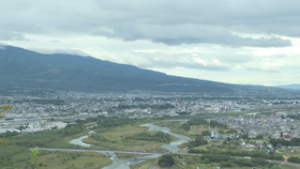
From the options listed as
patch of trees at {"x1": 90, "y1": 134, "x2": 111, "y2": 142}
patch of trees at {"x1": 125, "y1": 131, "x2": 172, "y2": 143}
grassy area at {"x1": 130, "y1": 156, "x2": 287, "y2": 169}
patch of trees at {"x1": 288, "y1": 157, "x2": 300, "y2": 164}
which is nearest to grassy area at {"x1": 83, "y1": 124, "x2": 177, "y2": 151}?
patch of trees at {"x1": 90, "y1": 134, "x2": 111, "y2": 142}

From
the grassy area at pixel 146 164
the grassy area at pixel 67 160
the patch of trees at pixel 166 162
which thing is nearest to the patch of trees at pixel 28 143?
the grassy area at pixel 67 160

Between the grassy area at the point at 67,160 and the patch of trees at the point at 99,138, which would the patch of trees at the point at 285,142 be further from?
the patch of trees at the point at 99,138

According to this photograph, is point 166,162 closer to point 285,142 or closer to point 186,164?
point 186,164

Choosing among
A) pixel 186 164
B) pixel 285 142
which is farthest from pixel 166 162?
pixel 285 142

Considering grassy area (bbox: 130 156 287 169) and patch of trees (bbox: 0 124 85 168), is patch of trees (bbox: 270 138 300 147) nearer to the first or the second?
grassy area (bbox: 130 156 287 169)

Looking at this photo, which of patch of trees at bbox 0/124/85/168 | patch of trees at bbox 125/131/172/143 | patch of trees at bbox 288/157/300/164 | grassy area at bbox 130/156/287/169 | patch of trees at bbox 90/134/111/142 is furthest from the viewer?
patch of trees at bbox 125/131/172/143

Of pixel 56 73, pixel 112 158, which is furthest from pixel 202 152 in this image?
pixel 56 73

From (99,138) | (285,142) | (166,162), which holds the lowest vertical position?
(99,138)

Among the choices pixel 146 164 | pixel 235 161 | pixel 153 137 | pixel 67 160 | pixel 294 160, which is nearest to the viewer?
pixel 294 160

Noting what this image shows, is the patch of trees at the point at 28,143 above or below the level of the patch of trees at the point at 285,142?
below
